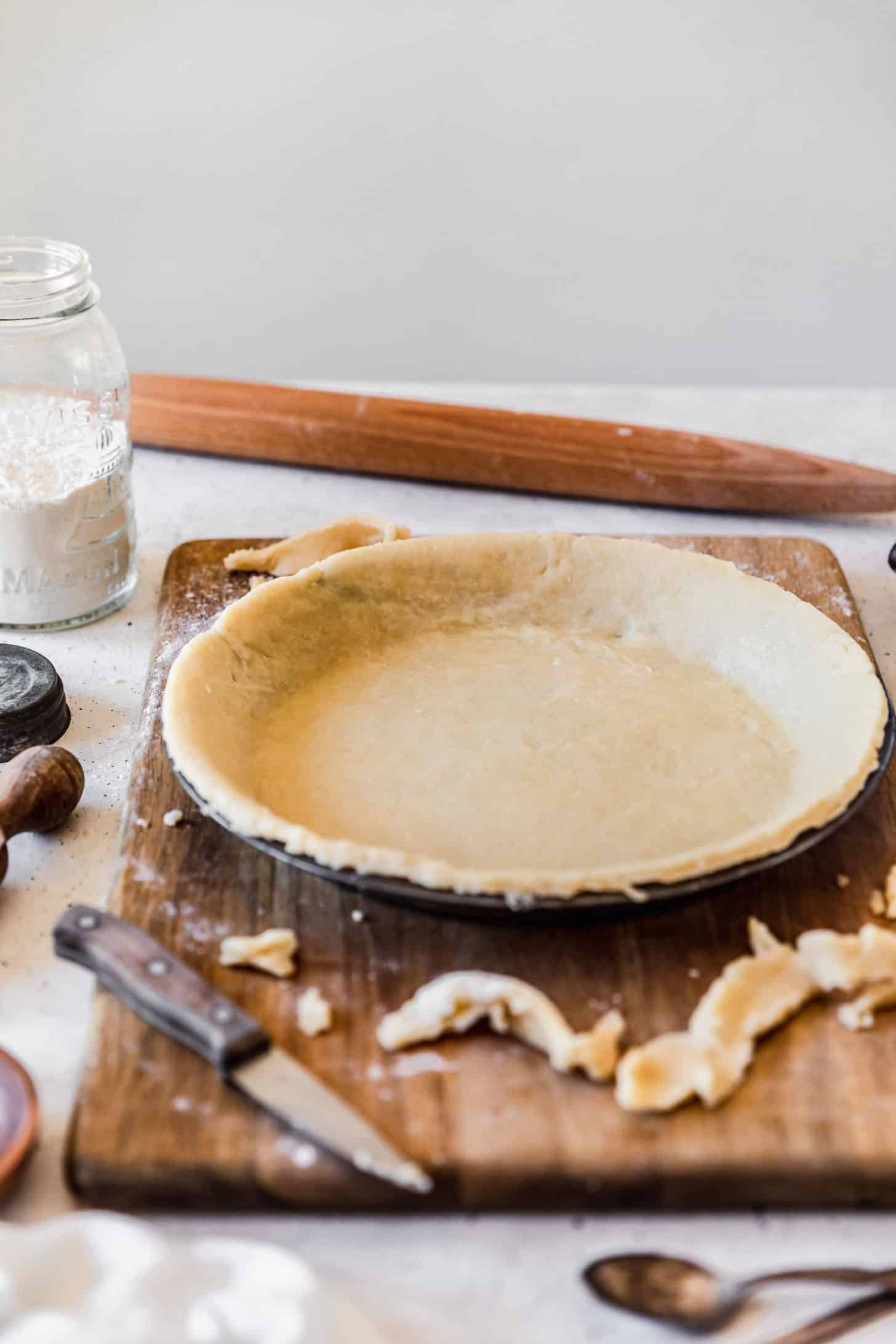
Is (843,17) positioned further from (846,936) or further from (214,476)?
(846,936)

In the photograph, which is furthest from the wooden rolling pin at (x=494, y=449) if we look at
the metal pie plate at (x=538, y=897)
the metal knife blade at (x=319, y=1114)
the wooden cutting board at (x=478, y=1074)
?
the metal knife blade at (x=319, y=1114)

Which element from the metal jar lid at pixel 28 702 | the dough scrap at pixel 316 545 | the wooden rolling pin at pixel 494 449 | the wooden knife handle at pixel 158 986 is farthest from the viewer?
the wooden rolling pin at pixel 494 449

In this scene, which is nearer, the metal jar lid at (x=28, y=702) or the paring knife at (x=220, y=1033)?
the paring knife at (x=220, y=1033)

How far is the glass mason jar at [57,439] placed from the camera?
1.50m

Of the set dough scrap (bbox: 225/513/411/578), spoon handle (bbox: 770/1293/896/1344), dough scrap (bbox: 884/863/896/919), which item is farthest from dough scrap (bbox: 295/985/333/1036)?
dough scrap (bbox: 225/513/411/578)

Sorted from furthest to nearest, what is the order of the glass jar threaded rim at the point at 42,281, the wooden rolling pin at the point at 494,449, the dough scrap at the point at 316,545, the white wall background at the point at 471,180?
the white wall background at the point at 471,180, the wooden rolling pin at the point at 494,449, the dough scrap at the point at 316,545, the glass jar threaded rim at the point at 42,281

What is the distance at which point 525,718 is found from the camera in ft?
4.35

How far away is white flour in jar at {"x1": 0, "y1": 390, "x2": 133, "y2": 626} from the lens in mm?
1519

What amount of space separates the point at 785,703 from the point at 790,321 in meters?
2.44

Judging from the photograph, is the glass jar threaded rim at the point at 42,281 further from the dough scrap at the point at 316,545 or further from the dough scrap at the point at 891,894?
the dough scrap at the point at 891,894

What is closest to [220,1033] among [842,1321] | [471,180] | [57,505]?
[842,1321]

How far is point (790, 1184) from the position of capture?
2.98ft

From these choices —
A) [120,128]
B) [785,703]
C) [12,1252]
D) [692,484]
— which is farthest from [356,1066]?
[120,128]

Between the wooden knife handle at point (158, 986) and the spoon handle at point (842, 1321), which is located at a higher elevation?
the wooden knife handle at point (158, 986)
